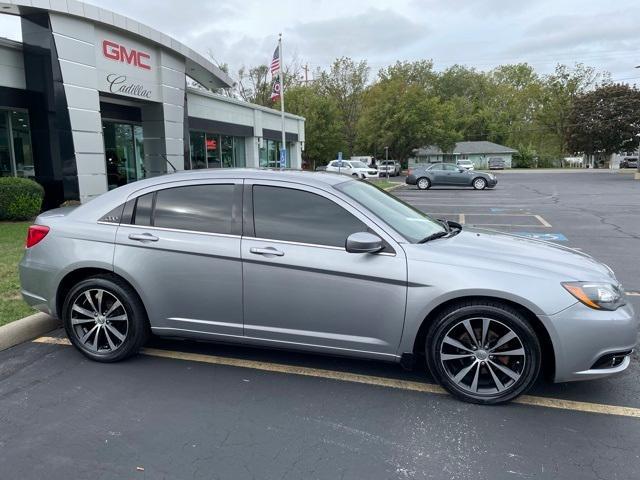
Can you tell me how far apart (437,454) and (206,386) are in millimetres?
1735

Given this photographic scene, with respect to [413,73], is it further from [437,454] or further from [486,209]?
[437,454]

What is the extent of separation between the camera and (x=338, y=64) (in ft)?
191

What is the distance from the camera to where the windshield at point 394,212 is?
370cm

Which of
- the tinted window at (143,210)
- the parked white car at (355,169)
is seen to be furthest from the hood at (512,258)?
the parked white car at (355,169)

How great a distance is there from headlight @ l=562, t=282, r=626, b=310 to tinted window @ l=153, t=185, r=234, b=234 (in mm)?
2448

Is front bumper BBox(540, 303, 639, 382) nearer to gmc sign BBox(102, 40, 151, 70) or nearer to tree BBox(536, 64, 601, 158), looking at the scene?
gmc sign BBox(102, 40, 151, 70)


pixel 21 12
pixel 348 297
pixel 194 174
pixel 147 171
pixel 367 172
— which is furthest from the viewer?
pixel 367 172

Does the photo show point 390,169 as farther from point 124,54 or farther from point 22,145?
point 22,145

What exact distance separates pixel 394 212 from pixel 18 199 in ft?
32.9

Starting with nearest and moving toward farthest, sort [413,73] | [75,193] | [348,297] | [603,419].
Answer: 1. [603,419]
2. [348,297]
3. [75,193]
4. [413,73]

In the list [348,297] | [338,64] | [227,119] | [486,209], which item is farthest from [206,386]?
[338,64]

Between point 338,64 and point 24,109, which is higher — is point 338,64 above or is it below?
above

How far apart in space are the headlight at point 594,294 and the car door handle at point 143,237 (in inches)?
118

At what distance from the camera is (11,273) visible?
6.25 metres
